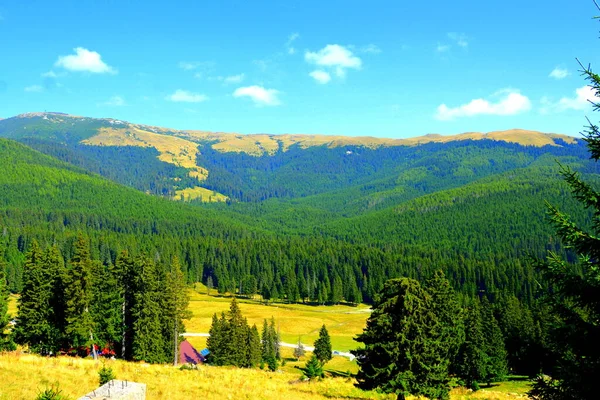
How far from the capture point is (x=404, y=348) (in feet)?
80.3

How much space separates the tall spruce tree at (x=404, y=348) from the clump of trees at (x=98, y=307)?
3182 cm

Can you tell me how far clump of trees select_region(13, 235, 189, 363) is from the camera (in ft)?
151

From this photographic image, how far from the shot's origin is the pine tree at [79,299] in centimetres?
4562

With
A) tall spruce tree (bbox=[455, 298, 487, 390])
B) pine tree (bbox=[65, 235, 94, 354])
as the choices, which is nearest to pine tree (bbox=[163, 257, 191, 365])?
pine tree (bbox=[65, 235, 94, 354])

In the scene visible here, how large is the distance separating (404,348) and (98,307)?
132 ft

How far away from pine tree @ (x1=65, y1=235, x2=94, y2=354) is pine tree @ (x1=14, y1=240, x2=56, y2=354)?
6.85 feet

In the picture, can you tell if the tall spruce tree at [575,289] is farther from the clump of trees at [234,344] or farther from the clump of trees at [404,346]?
the clump of trees at [234,344]

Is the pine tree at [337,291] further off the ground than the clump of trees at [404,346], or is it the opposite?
the clump of trees at [404,346]

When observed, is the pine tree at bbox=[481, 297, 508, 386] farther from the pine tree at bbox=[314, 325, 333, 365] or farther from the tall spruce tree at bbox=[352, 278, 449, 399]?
the tall spruce tree at bbox=[352, 278, 449, 399]

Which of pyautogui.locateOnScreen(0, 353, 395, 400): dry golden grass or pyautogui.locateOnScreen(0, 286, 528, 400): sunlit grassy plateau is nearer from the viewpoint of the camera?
pyautogui.locateOnScreen(0, 353, 395, 400): dry golden grass

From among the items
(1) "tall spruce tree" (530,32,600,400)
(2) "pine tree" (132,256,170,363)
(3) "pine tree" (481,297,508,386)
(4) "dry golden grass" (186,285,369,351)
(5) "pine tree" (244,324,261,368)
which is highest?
(1) "tall spruce tree" (530,32,600,400)

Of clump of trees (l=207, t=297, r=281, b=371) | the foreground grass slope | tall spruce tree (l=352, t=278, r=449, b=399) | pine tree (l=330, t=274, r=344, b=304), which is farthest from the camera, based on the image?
A: pine tree (l=330, t=274, r=344, b=304)

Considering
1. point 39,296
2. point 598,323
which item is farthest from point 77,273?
point 598,323

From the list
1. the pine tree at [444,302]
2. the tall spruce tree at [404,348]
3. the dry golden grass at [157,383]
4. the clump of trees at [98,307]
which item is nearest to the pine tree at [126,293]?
the clump of trees at [98,307]
